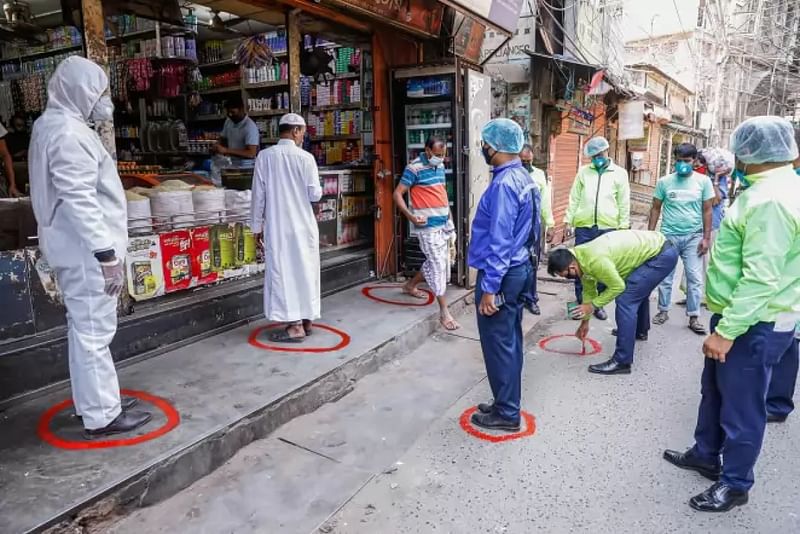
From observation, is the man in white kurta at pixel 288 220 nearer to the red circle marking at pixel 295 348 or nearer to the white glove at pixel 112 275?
the red circle marking at pixel 295 348

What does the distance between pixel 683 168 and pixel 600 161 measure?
755 mm

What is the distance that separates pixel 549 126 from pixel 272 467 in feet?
26.9

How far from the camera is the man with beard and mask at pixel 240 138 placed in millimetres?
7199

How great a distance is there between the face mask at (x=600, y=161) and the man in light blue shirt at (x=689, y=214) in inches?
22.5

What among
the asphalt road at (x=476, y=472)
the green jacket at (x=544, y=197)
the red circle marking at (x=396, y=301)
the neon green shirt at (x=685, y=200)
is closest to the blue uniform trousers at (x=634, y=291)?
the asphalt road at (x=476, y=472)

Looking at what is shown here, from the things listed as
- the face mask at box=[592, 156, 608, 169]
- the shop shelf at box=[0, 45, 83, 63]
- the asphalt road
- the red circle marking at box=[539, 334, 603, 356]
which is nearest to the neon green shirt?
the face mask at box=[592, 156, 608, 169]

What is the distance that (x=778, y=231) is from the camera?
7.63 feet

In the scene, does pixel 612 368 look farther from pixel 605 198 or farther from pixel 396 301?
pixel 396 301

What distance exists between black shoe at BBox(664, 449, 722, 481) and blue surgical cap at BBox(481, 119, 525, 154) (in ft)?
6.46

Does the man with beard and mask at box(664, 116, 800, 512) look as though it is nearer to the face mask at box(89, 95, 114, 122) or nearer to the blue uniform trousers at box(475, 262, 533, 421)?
the blue uniform trousers at box(475, 262, 533, 421)

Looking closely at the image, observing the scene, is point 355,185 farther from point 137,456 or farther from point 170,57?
point 137,456

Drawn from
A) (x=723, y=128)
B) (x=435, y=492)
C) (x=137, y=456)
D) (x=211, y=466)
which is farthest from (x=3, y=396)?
(x=723, y=128)

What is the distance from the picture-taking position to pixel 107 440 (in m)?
2.93

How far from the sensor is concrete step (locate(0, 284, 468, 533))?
8.18ft
